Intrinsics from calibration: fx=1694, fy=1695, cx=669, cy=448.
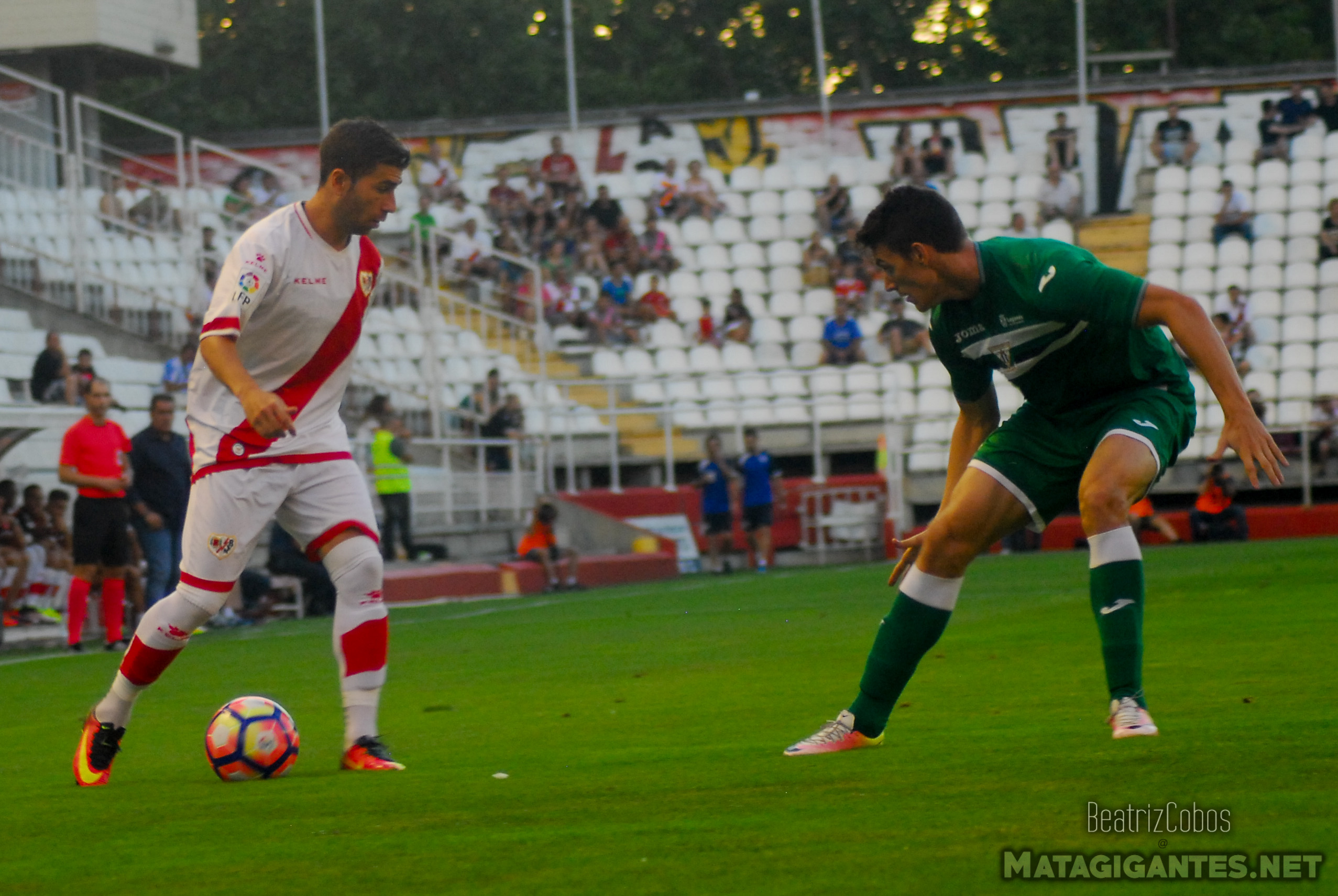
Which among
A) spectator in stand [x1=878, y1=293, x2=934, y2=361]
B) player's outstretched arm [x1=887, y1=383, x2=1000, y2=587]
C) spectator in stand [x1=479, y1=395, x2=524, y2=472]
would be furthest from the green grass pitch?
spectator in stand [x1=878, y1=293, x2=934, y2=361]

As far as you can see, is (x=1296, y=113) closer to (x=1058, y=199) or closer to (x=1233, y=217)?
(x=1233, y=217)

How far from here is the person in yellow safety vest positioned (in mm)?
19172

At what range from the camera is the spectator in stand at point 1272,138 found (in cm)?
2850

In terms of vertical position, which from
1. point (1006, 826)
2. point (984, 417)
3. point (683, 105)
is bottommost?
point (1006, 826)

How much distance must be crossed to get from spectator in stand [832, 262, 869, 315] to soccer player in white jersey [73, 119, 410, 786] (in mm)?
20479

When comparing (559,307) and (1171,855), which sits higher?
(559,307)

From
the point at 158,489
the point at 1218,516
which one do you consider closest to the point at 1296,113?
the point at 1218,516

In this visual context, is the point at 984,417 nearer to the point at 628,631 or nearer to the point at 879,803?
the point at 879,803

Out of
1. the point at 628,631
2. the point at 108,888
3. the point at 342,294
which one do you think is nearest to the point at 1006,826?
the point at 108,888

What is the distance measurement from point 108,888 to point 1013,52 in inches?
1746

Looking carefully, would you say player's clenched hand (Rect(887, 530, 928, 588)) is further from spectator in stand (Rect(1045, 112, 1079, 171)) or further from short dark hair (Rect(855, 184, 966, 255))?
spectator in stand (Rect(1045, 112, 1079, 171))

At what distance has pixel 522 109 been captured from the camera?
48.4 meters

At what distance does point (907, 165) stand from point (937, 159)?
0.64 meters

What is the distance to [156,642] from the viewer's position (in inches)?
233
